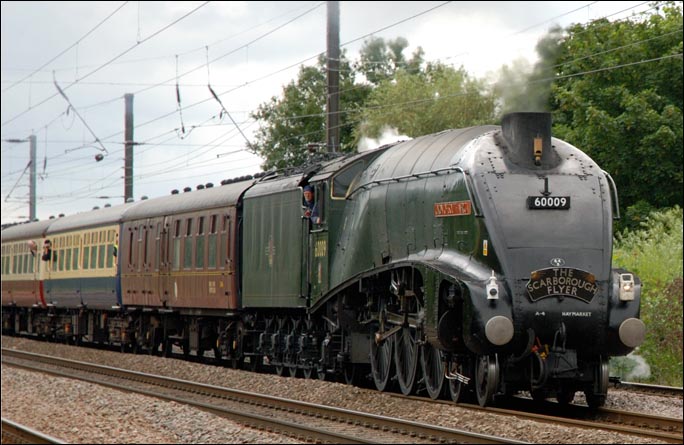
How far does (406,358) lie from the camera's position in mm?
16266

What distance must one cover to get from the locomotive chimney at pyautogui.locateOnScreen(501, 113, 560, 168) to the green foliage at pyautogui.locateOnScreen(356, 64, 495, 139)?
30.7 metres

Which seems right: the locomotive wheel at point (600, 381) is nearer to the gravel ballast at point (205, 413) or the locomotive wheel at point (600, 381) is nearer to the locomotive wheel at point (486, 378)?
the gravel ballast at point (205, 413)

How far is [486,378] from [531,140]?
3.03 meters

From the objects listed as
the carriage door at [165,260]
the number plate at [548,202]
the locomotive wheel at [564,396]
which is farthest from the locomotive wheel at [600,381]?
the carriage door at [165,260]

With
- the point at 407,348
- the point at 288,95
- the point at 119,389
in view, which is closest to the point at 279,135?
the point at 288,95

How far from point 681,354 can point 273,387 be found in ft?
24.6

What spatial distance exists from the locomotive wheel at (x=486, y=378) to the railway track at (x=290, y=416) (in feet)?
4.37

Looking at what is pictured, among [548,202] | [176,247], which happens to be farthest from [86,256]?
[548,202]

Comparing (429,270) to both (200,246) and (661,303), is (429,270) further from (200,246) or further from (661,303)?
(200,246)

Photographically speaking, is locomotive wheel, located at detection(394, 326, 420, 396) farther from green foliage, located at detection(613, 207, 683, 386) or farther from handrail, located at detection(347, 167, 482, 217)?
green foliage, located at detection(613, 207, 683, 386)

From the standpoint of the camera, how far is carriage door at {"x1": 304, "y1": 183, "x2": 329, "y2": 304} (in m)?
19.1

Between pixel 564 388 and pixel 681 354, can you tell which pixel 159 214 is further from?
pixel 564 388

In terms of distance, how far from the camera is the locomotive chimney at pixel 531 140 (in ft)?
47.4

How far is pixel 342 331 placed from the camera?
60.6 feet
